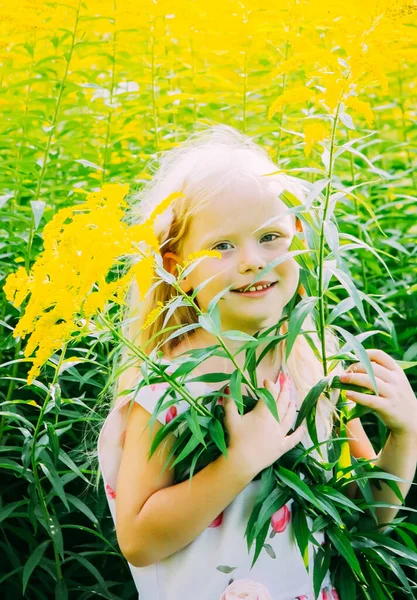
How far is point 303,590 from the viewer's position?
6.26ft

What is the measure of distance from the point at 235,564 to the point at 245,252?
0.67m

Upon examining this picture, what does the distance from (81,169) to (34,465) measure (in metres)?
1.33

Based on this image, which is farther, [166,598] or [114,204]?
[166,598]

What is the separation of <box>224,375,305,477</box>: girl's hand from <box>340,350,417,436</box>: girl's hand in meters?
0.17

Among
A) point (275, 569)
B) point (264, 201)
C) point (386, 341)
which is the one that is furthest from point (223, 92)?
point (275, 569)

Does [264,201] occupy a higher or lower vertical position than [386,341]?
higher

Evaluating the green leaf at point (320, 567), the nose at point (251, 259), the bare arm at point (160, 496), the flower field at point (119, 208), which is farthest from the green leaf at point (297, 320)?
the green leaf at point (320, 567)

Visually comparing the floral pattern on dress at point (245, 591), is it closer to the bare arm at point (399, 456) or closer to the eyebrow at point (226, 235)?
the bare arm at point (399, 456)

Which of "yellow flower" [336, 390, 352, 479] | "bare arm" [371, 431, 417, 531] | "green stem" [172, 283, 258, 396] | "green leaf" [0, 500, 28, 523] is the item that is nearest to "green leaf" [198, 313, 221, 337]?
"green stem" [172, 283, 258, 396]

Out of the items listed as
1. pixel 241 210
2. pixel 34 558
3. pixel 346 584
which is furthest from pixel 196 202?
pixel 34 558

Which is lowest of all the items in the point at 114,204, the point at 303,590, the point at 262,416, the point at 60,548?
the point at 60,548

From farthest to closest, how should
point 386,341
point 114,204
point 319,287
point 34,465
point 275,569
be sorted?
point 386,341 < point 34,465 < point 275,569 < point 319,287 < point 114,204

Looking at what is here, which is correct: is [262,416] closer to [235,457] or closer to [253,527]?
[235,457]

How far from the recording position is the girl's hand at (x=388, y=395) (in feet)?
5.98
